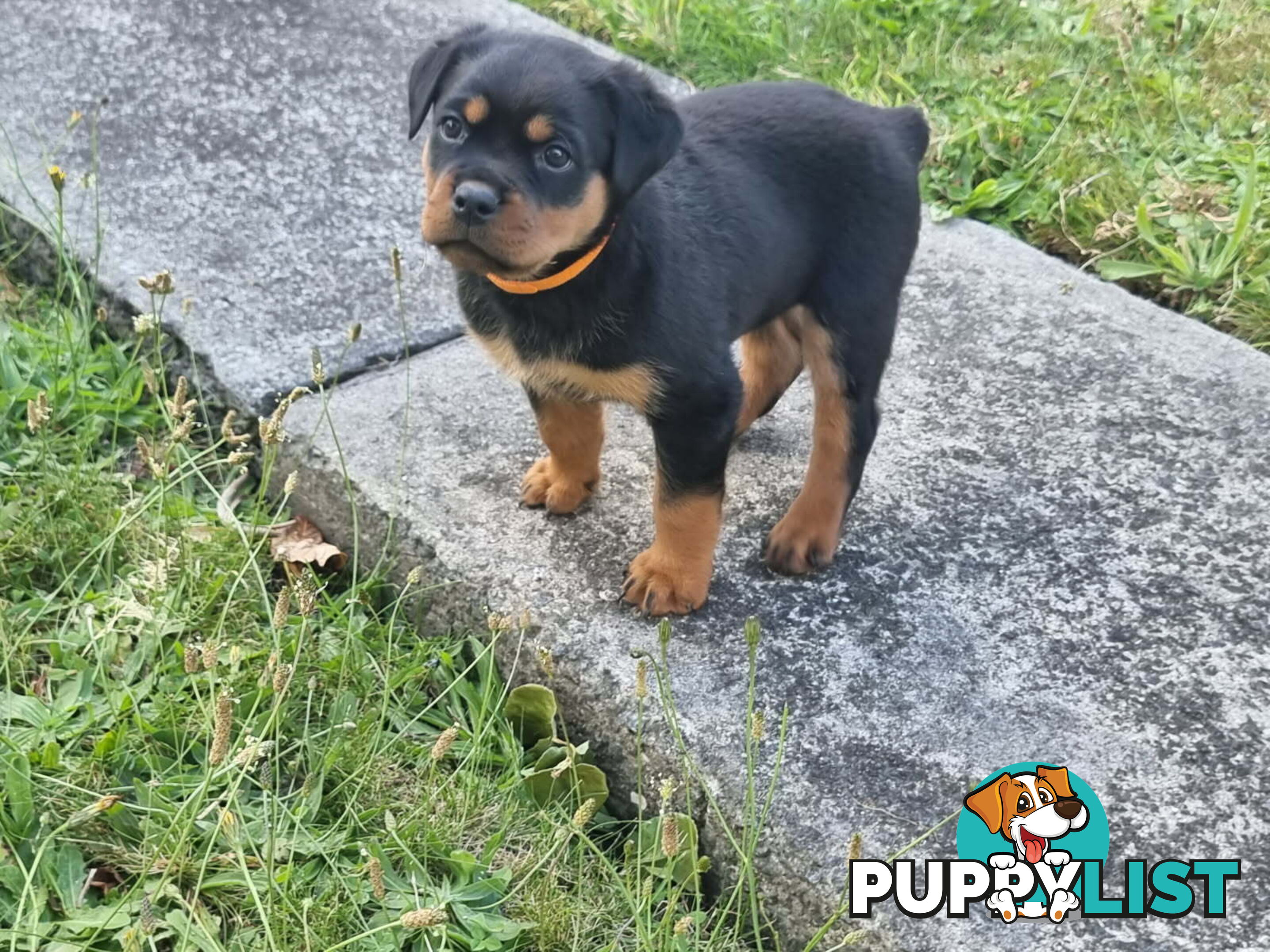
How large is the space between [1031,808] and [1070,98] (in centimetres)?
348

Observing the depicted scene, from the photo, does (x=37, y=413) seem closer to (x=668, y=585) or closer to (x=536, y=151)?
(x=536, y=151)

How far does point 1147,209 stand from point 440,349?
246 centimetres

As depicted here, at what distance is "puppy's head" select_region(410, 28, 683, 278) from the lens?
2457mm

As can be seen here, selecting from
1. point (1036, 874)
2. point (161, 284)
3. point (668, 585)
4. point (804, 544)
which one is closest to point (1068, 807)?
point (1036, 874)

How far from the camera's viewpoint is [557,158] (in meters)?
2.54

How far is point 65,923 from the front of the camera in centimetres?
228

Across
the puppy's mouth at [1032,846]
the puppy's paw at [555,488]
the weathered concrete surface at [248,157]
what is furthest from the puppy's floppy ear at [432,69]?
the puppy's mouth at [1032,846]

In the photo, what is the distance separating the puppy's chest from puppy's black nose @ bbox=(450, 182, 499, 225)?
416 mm

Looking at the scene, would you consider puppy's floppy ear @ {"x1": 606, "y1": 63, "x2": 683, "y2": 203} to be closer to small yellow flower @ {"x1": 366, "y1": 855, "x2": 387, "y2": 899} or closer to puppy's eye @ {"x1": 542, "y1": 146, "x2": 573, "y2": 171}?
puppy's eye @ {"x1": 542, "y1": 146, "x2": 573, "y2": 171}

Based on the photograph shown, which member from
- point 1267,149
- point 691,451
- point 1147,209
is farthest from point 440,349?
point 1267,149

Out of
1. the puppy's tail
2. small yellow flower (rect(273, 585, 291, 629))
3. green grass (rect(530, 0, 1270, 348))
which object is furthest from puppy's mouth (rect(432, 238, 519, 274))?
green grass (rect(530, 0, 1270, 348))

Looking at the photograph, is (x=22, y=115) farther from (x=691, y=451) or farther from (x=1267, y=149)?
(x=1267, y=149)

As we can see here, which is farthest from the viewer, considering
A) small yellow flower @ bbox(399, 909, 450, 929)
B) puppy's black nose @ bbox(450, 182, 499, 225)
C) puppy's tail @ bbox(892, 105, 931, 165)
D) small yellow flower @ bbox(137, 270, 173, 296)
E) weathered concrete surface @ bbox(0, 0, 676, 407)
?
weathered concrete surface @ bbox(0, 0, 676, 407)

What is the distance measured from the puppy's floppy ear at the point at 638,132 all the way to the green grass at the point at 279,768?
88cm
